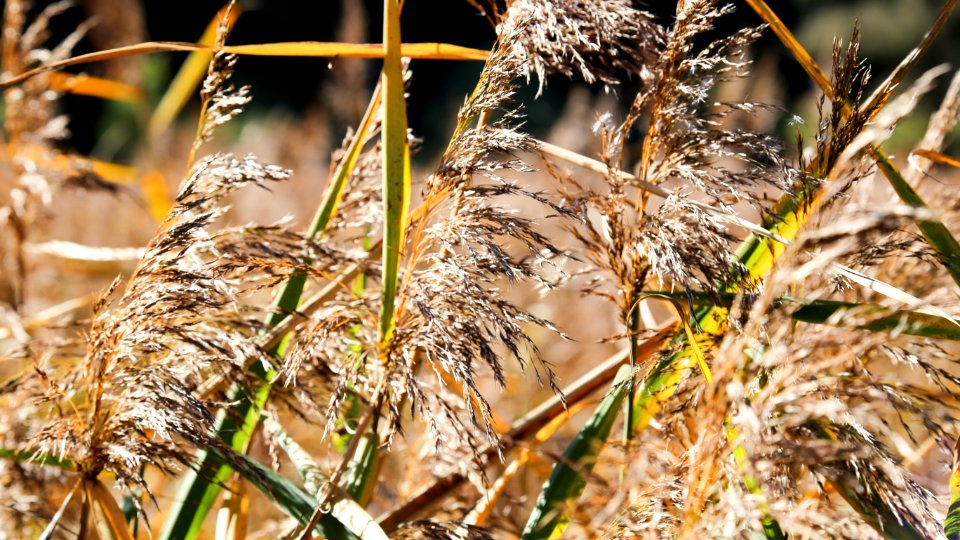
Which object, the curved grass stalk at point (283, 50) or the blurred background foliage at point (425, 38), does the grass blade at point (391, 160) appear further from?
the blurred background foliage at point (425, 38)

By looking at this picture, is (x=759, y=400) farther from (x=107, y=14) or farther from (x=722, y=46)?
(x=107, y=14)

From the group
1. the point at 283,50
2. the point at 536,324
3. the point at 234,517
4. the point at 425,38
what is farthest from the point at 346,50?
the point at 425,38

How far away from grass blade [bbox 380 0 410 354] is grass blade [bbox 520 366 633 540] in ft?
0.87

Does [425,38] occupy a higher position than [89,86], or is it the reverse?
[425,38]

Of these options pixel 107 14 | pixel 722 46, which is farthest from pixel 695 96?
pixel 107 14

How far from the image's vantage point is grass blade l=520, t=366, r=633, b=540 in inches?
38.1

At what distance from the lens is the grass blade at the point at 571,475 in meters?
0.97

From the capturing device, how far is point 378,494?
1453 millimetres

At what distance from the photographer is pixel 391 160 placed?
921 millimetres

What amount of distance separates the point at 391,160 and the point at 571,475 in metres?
0.43

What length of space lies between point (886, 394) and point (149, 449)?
75 cm

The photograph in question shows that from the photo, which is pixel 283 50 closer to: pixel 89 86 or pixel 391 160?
pixel 391 160

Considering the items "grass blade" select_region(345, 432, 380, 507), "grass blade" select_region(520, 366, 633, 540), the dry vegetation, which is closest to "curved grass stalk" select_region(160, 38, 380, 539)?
the dry vegetation

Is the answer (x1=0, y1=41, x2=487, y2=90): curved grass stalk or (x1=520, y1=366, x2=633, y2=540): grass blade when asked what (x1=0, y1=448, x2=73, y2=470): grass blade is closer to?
(x1=0, y1=41, x2=487, y2=90): curved grass stalk
